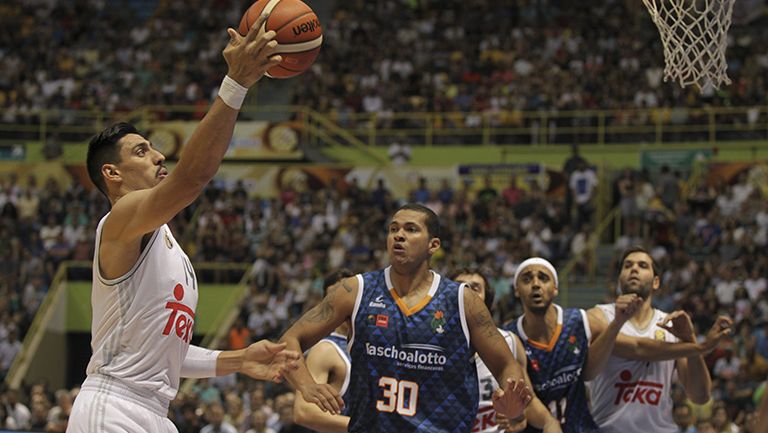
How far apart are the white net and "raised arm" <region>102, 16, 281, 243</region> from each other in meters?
4.35

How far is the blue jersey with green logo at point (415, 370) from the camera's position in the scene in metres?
6.13

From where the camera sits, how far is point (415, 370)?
616 cm

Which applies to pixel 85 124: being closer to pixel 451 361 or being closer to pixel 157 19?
pixel 157 19

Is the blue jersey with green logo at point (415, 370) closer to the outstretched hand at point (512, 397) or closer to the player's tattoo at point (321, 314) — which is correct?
the player's tattoo at point (321, 314)

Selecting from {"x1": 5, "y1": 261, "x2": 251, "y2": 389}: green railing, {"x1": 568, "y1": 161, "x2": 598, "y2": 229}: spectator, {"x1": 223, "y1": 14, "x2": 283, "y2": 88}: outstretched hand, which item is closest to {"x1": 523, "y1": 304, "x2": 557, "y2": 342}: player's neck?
{"x1": 223, "y1": 14, "x2": 283, "y2": 88}: outstretched hand

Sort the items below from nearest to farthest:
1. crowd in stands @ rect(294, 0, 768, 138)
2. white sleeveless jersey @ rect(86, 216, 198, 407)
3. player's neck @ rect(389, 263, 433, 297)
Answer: white sleeveless jersey @ rect(86, 216, 198, 407), player's neck @ rect(389, 263, 433, 297), crowd in stands @ rect(294, 0, 768, 138)

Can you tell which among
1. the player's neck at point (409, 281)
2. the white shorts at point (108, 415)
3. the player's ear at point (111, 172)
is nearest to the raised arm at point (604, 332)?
the player's neck at point (409, 281)

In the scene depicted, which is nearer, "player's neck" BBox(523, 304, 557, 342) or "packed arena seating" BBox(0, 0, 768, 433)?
"player's neck" BBox(523, 304, 557, 342)

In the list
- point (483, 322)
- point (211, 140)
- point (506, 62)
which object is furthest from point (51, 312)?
point (211, 140)

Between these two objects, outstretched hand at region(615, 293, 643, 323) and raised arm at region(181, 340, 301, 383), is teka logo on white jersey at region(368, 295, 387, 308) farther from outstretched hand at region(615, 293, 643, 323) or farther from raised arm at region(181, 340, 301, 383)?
outstretched hand at region(615, 293, 643, 323)

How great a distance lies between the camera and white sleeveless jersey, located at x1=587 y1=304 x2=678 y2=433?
332 inches

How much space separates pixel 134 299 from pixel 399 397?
1665 millimetres

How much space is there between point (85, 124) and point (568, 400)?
21.7 metres

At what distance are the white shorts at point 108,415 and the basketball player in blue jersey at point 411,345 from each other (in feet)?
3.83
